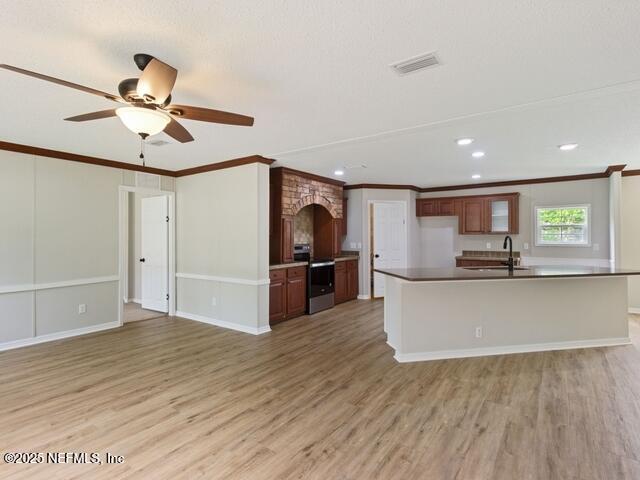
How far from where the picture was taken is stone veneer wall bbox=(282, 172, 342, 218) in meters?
5.44

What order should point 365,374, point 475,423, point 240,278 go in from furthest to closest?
point 240,278 < point 365,374 < point 475,423

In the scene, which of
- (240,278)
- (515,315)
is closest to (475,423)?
(515,315)

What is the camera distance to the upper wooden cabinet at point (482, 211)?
6.55 metres

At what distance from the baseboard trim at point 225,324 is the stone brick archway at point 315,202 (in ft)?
6.41

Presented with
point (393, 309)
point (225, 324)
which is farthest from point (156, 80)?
point (225, 324)

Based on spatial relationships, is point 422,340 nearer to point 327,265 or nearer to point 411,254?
point 327,265

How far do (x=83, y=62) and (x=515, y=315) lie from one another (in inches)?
182

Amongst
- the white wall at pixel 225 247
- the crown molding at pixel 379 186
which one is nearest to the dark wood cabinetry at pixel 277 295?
the white wall at pixel 225 247

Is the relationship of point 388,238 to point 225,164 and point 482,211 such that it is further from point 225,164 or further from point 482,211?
point 225,164

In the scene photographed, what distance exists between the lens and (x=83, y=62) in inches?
83.7

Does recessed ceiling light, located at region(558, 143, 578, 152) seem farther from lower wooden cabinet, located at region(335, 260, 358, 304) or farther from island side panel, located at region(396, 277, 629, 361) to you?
lower wooden cabinet, located at region(335, 260, 358, 304)

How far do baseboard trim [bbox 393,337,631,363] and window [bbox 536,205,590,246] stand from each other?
95.8 inches

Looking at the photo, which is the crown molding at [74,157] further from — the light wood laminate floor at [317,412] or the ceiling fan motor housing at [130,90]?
the ceiling fan motor housing at [130,90]

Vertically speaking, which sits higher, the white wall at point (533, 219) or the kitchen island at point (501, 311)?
the white wall at point (533, 219)
